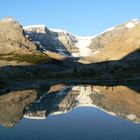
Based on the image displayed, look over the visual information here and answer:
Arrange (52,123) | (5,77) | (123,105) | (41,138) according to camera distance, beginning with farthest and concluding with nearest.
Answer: (5,77), (123,105), (52,123), (41,138)

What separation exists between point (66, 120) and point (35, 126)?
6.58 m

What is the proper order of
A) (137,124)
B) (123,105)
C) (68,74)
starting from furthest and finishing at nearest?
1. (68,74)
2. (123,105)
3. (137,124)

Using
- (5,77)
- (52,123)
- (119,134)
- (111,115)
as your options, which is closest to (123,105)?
(111,115)

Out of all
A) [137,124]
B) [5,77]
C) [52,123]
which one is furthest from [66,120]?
[5,77]

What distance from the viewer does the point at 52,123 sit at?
49.5 meters

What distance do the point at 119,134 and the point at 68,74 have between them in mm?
153263

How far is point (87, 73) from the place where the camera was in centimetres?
19275

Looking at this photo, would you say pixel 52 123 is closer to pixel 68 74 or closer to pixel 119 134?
pixel 119 134

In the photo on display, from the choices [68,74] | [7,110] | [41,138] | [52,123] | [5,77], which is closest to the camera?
[41,138]

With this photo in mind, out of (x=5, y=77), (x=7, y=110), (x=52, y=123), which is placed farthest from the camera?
(x=5, y=77)

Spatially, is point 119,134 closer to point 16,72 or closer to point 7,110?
point 7,110

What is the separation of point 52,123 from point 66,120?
3.28 metres

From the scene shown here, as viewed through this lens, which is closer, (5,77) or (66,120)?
(66,120)

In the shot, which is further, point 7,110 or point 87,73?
point 87,73
